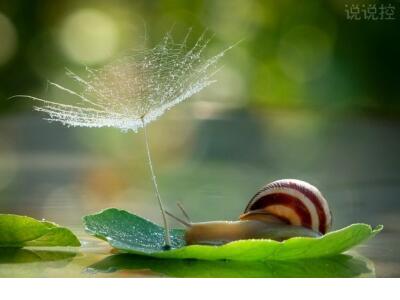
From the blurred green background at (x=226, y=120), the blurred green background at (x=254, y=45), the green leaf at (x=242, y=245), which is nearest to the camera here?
the green leaf at (x=242, y=245)

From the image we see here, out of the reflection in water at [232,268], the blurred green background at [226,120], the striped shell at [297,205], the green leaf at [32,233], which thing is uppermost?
the blurred green background at [226,120]

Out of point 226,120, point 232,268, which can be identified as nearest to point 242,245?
point 232,268

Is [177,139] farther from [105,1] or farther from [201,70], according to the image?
[201,70]

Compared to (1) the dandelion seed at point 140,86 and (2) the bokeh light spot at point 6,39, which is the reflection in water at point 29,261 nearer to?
(1) the dandelion seed at point 140,86

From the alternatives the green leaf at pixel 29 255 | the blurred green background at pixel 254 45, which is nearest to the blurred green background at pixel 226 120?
the blurred green background at pixel 254 45

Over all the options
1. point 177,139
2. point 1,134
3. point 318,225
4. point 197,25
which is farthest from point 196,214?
point 197,25

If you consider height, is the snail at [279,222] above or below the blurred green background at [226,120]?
below

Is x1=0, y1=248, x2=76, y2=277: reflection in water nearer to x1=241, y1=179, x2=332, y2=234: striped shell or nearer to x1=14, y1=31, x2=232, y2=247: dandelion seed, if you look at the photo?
x1=14, y1=31, x2=232, y2=247: dandelion seed

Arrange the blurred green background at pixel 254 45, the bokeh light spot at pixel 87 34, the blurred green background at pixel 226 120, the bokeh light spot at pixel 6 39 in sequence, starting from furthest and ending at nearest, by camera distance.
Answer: the bokeh light spot at pixel 6 39
the blurred green background at pixel 254 45
the bokeh light spot at pixel 87 34
the blurred green background at pixel 226 120

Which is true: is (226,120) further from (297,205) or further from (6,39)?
(297,205)
